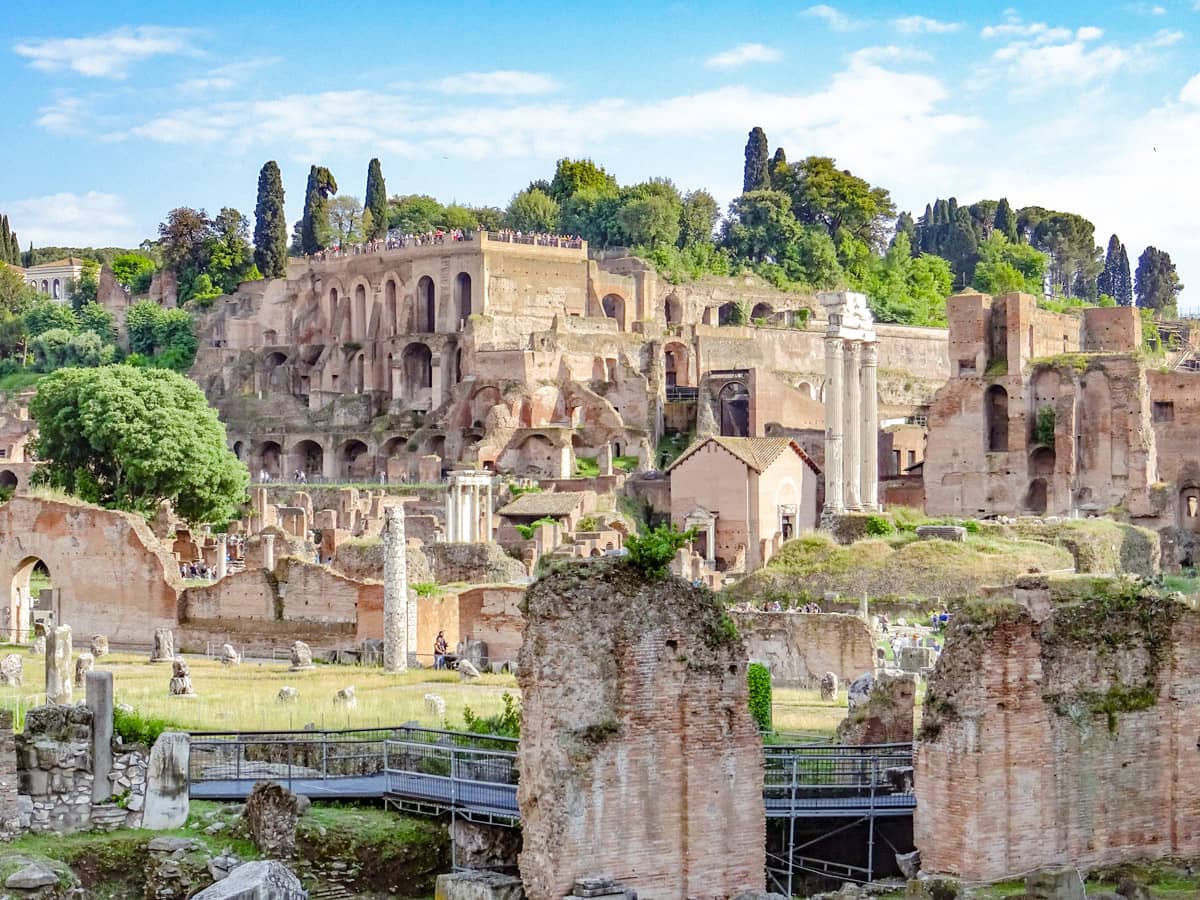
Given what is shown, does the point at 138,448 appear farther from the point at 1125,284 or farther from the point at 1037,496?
the point at 1125,284

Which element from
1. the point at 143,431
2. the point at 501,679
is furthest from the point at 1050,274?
the point at 501,679

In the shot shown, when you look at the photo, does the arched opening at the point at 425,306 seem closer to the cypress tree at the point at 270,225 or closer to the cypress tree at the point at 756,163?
the cypress tree at the point at 270,225

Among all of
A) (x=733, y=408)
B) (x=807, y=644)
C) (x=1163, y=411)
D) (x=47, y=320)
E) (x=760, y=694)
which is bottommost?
(x=760, y=694)

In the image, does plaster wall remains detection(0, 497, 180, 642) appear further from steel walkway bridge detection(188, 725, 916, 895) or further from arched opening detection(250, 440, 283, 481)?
arched opening detection(250, 440, 283, 481)

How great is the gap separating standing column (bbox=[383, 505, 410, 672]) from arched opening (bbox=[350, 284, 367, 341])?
149ft

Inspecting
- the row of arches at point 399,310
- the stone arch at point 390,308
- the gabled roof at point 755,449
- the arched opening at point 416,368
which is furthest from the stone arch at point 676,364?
the gabled roof at point 755,449

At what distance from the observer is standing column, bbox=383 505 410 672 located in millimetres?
32875

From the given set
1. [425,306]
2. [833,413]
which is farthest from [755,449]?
[425,306]

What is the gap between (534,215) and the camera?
89.4 meters

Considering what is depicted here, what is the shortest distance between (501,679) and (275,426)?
43.0 meters

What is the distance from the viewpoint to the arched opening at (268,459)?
70375 millimetres

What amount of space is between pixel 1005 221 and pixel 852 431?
197 feet

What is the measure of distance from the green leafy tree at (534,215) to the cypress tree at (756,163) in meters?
10.8

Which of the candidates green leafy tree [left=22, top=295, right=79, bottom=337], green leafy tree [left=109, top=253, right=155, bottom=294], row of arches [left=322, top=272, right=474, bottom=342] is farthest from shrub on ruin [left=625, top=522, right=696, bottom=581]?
green leafy tree [left=109, top=253, right=155, bottom=294]
